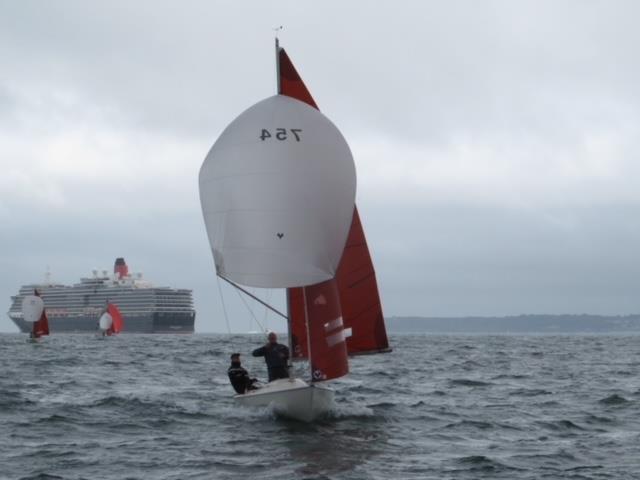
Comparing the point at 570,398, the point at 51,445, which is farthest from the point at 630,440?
the point at 51,445

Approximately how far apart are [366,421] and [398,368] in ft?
61.8

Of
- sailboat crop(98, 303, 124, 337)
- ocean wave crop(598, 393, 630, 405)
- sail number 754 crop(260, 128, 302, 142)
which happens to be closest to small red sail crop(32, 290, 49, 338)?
sailboat crop(98, 303, 124, 337)

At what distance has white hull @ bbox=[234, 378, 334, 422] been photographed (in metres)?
18.2

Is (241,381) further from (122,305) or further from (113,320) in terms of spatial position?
(122,305)

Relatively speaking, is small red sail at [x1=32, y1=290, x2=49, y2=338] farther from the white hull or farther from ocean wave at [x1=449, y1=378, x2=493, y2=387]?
the white hull

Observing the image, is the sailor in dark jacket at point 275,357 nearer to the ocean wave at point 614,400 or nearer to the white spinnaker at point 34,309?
the ocean wave at point 614,400

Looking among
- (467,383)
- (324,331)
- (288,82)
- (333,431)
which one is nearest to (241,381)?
(324,331)

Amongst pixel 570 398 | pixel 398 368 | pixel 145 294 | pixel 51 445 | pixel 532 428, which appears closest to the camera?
pixel 51 445

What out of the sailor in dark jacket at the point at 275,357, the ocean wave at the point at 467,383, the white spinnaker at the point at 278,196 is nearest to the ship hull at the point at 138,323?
the ocean wave at the point at 467,383

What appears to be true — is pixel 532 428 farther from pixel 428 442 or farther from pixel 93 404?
pixel 93 404

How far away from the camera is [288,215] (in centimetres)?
1684

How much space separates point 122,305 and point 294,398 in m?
125

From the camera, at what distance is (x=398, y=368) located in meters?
37.9

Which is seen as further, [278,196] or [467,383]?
[467,383]
